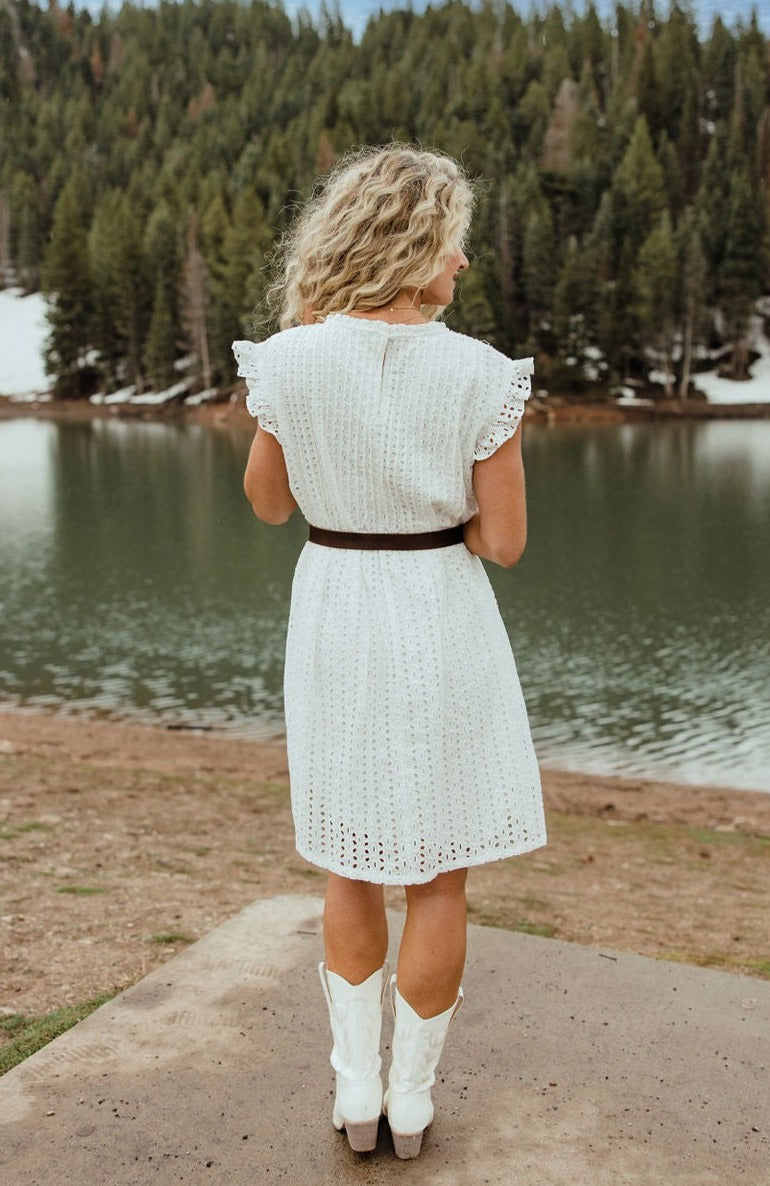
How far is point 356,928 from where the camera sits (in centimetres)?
264

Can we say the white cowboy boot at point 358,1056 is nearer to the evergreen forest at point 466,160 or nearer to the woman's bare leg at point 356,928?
the woman's bare leg at point 356,928

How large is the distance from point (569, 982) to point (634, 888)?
8.76 ft

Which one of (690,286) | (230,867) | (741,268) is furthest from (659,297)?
(230,867)

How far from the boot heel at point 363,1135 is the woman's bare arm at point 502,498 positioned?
1.19 metres

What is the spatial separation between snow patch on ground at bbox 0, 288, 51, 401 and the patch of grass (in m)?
74.1

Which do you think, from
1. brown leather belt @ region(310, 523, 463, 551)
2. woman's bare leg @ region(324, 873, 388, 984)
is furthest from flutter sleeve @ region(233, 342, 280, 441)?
woman's bare leg @ region(324, 873, 388, 984)

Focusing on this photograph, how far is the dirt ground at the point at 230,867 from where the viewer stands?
418 centimetres

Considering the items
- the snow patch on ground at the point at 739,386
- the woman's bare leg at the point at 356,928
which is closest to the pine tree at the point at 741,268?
the snow patch on ground at the point at 739,386

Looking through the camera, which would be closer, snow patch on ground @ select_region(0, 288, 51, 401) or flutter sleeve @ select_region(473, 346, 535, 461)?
flutter sleeve @ select_region(473, 346, 535, 461)

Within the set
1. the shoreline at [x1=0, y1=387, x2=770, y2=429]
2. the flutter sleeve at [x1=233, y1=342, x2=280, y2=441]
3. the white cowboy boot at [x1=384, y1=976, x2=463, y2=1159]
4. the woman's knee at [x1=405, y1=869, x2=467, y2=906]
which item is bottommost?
the shoreline at [x1=0, y1=387, x2=770, y2=429]

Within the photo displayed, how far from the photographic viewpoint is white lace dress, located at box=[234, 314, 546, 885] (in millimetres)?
2453

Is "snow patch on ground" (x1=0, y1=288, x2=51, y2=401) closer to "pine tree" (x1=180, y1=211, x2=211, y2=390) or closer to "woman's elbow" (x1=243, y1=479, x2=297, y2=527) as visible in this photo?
"pine tree" (x1=180, y1=211, x2=211, y2=390)

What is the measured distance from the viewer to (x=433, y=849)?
2529mm

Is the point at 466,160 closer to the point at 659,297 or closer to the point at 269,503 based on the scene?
the point at 659,297
